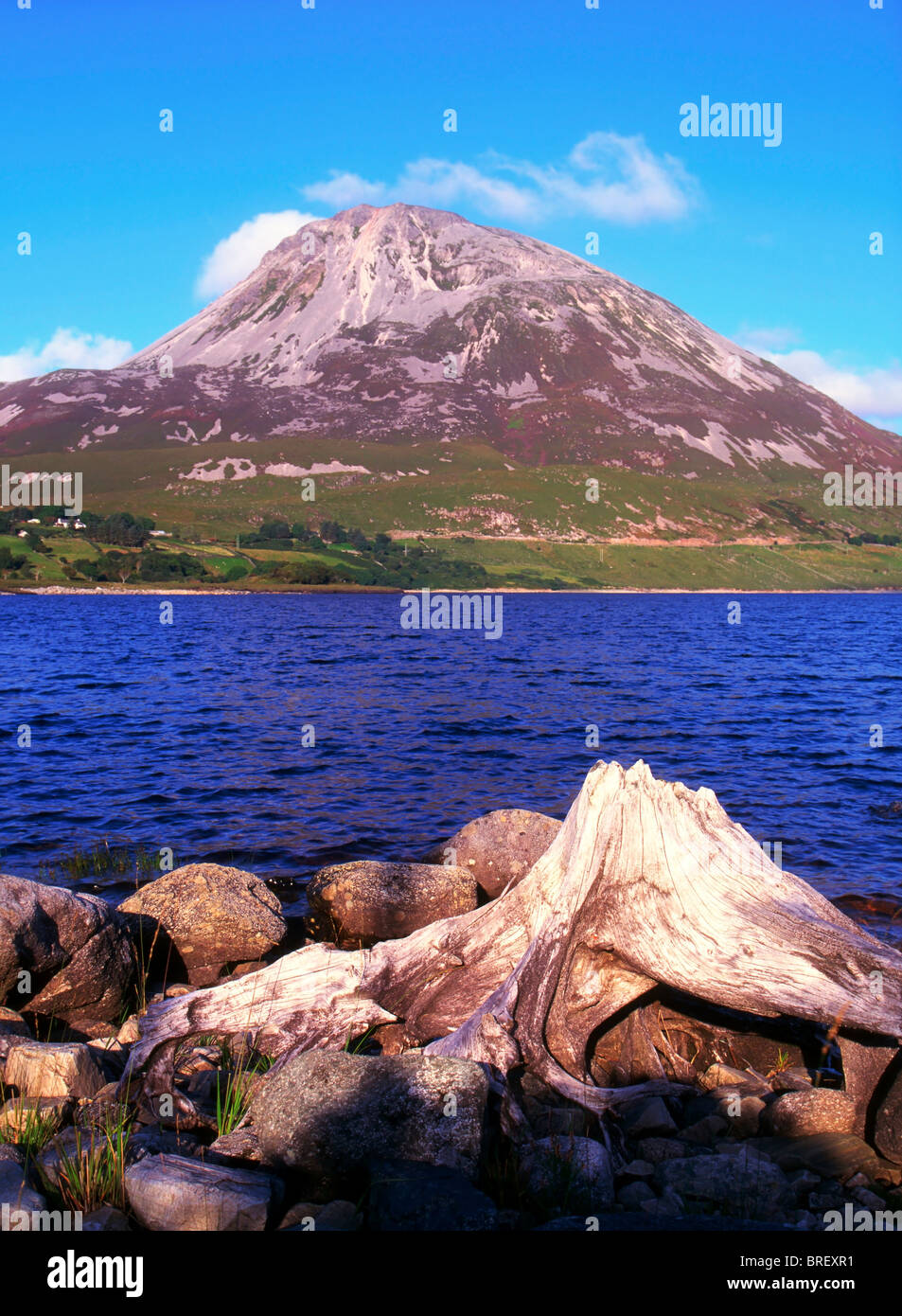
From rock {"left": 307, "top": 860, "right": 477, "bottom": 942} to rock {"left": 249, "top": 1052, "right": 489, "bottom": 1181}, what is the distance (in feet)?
25.2

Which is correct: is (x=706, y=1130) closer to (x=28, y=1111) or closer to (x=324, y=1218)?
(x=324, y=1218)

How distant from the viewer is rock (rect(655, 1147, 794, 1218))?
6.55 metres

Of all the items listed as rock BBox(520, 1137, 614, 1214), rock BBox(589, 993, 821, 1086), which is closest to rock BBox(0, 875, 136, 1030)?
rock BBox(589, 993, 821, 1086)

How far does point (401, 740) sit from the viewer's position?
3428cm

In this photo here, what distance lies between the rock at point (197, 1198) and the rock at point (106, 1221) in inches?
3.8

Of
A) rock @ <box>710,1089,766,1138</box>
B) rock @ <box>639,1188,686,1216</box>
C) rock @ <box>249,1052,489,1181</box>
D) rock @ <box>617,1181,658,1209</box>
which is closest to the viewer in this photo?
rock @ <box>639,1188,686,1216</box>

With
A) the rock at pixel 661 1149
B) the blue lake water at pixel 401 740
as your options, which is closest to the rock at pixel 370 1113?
the rock at pixel 661 1149

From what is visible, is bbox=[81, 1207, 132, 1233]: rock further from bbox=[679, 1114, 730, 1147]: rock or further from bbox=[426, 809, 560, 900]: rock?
bbox=[426, 809, 560, 900]: rock

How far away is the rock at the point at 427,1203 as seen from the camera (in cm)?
593

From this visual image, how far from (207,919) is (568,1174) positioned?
29.6ft

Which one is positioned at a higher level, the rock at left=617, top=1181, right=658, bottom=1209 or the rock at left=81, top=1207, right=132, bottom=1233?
the rock at left=81, top=1207, right=132, bottom=1233

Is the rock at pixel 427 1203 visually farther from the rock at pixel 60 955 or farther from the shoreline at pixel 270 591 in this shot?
the shoreline at pixel 270 591
